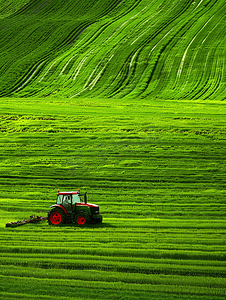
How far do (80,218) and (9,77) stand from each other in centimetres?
3893

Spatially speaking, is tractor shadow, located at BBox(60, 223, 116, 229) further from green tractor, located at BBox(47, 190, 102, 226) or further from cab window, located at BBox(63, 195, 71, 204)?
cab window, located at BBox(63, 195, 71, 204)

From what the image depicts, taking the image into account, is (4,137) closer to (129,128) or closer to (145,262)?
(129,128)

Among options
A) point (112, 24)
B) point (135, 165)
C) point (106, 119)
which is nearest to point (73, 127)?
point (106, 119)

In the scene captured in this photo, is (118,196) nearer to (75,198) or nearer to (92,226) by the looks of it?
(92,226)

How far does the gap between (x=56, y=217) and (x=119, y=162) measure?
8413 millimetres

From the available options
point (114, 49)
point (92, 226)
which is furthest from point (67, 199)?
point (114, 49)

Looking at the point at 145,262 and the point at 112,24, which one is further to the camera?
the point at 112,24

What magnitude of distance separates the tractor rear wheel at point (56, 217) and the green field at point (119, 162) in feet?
1.22

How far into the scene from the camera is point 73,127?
28.3m

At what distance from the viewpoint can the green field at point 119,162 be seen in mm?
11312

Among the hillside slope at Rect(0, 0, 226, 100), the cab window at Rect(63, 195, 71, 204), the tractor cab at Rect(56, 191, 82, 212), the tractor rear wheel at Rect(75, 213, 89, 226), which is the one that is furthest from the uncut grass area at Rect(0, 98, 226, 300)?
the hillside slope at Rect(0, 0, 226, 100)

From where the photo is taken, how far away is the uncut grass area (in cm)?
1094

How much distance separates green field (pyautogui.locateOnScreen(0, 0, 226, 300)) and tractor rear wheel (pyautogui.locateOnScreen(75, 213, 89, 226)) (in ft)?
0.66

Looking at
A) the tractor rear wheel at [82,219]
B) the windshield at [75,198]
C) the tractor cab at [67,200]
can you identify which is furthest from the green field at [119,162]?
the windshield at [75,198]
